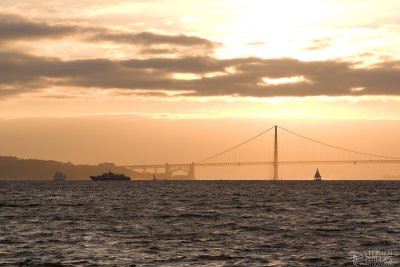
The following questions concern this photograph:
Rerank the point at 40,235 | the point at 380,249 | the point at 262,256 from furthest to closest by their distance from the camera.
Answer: the point at 40,235 → the point at 380,249 → the point at 262,256

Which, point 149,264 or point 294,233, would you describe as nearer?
point 149,264

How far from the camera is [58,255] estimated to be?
127 ft

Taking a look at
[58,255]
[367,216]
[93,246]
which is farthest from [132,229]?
[367,216]

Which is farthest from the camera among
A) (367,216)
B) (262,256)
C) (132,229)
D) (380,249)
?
(367,216)

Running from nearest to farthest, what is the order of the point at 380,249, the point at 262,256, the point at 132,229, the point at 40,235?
1. the point at 262,256
2. the point at 380,249
3. the point at 40,235
4. the point at 132,229

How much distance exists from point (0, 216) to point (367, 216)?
38.7 metres

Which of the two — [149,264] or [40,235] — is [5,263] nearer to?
[149,264]

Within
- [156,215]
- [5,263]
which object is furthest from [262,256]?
[156,215]

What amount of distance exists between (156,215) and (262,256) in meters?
33.0

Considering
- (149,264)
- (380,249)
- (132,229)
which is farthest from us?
(132,229)

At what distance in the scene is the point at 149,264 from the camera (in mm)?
35312

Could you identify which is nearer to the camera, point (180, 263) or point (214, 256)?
point (180, 263)

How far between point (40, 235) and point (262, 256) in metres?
19.2

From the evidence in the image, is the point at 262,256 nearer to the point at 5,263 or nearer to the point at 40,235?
the point at 5,263
